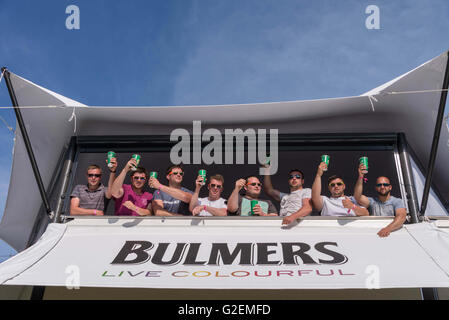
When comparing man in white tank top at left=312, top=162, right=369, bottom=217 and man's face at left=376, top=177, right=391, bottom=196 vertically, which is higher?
man's face at left=376, top=177, right=391, bottom=196

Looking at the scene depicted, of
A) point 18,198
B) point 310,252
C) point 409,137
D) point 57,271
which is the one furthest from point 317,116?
point 18,198

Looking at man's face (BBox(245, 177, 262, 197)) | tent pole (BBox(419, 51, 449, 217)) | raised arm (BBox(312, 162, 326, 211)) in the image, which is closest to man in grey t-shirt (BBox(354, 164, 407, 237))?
tent pole (BBox(419, 51, 449, 217))

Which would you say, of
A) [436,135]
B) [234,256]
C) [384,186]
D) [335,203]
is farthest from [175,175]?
[436,135]

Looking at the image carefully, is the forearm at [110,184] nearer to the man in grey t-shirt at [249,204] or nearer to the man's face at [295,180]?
the man in grey t-shirt at [249,204]

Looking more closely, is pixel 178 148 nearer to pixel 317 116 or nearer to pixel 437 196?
pixel 317 116

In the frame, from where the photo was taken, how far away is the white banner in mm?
2906

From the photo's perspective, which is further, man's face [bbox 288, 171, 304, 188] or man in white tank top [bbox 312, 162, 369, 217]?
man's face [bbox 288, 171, 304, 188]

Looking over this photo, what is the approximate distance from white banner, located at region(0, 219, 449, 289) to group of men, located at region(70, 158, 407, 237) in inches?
6.6

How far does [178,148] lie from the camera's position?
15.9ft

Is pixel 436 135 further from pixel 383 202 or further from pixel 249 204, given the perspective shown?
pixel 249 204

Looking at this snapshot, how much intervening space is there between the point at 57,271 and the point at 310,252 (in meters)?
2.12

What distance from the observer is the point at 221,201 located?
426 centimetres

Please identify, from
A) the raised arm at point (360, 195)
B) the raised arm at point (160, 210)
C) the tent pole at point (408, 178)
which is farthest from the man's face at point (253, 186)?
the tent pole at point (408, 178)

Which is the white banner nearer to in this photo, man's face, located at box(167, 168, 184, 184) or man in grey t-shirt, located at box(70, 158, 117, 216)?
man in grey t-shirt, located at box(70, 158, 117, 216)
